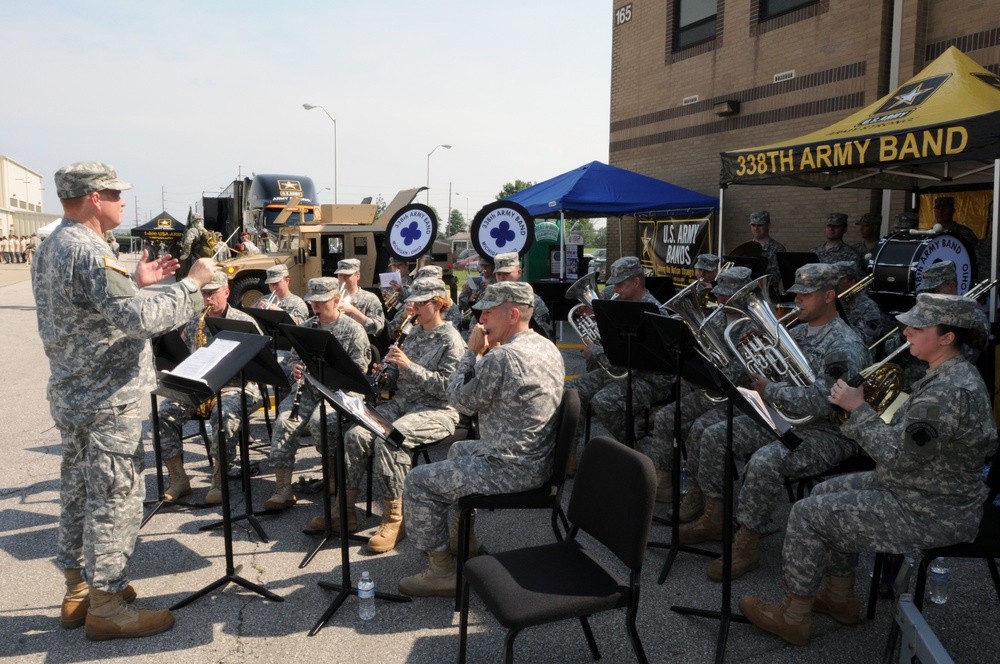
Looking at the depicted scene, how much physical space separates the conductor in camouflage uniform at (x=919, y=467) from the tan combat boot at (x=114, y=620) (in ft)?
10.6

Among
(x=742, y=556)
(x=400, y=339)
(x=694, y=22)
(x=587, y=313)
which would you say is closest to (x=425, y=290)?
(x=400, y=339)

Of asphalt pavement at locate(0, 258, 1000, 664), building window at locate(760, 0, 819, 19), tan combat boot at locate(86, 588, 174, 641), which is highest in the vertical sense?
building window at locate(760, 0, 819, 19)

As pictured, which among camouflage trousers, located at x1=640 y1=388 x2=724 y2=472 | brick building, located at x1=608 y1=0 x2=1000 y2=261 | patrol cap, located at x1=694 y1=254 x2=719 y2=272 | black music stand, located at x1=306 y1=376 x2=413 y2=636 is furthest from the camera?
brick building, located at x1=608 y1=0 x2=1000 y2=261

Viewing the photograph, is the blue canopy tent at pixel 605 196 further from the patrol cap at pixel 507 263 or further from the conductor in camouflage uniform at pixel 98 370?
the conductor in camouflage uniform at pixel 98 370

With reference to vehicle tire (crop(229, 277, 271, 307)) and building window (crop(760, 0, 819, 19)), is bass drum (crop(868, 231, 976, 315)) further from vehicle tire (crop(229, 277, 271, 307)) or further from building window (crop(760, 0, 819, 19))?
vehicle tire (crop(229, 277, 271, 307))

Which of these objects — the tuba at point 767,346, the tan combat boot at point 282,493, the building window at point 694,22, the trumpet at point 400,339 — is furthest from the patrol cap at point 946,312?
the building window at point 694,22

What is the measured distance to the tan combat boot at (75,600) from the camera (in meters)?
3.78

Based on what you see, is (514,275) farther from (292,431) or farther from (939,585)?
(939,585)

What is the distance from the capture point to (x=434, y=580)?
13.6ft

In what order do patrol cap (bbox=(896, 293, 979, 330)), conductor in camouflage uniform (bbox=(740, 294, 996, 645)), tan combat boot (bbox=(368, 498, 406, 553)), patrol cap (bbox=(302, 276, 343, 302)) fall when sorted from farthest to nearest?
patrol cap (bbox=(302, 276, 343, 302)) < tan combat boot (bbox=(368, 498, 406, 553)) < patrol cap (bbox=(896, 293, 979, 330)) < conductor in camouflage uniform (bbox=(740, 294, 996, 645))

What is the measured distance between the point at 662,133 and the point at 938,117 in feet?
27.3

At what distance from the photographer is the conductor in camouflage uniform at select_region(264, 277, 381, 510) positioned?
17.7 ft

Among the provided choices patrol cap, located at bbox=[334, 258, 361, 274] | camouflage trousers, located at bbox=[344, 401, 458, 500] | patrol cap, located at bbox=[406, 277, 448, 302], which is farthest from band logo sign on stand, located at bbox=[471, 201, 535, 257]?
camouflage trousers, located at bbox=[344, 401, 458, 500]

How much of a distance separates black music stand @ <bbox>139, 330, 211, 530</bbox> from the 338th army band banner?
898 centimetres
